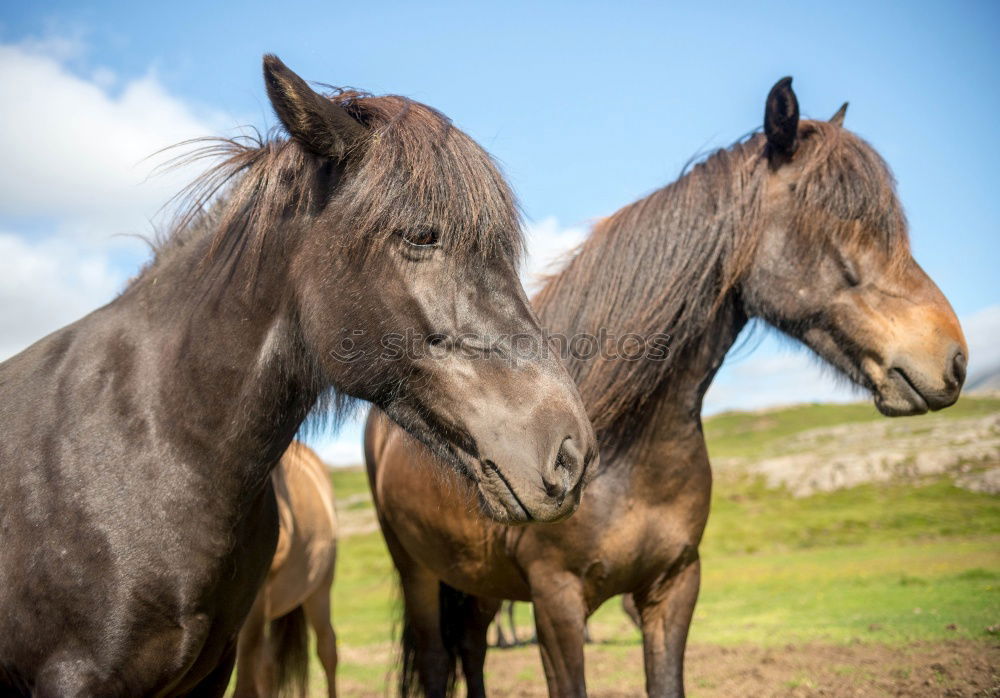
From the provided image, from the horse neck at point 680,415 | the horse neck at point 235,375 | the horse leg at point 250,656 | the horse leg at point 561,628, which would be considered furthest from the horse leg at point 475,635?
the horse neck at point 235,375

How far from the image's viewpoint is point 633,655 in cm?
916

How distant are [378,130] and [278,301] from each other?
2.14 ft

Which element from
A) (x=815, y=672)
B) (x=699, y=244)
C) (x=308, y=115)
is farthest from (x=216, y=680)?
(x=815, y=672)

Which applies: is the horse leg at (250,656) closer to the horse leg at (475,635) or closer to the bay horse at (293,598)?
the bay horse at (293,598)

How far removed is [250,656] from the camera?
18.9 feet

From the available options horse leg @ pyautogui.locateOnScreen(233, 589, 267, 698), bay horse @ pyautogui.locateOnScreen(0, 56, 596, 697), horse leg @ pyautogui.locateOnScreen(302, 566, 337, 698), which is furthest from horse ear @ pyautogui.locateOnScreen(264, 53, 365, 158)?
horse leg @ pyautogui.locateOnScreen(302, 566, 337, 698)

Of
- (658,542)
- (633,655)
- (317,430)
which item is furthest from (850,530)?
(317,430)

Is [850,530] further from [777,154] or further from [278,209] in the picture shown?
[278,209]

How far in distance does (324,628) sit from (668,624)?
4891 millimetres

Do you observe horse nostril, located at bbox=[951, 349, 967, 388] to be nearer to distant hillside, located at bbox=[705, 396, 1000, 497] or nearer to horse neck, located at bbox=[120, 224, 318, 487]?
horse neck, located at bbox=[120, 224, 318, 487]

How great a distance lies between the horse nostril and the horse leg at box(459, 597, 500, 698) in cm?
335

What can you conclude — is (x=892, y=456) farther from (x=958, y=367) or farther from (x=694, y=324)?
(x=694, y=324)

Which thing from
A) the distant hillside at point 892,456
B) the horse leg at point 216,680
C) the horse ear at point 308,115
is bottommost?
the distant hillside at point 892,456

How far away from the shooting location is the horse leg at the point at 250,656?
18.7 ft
